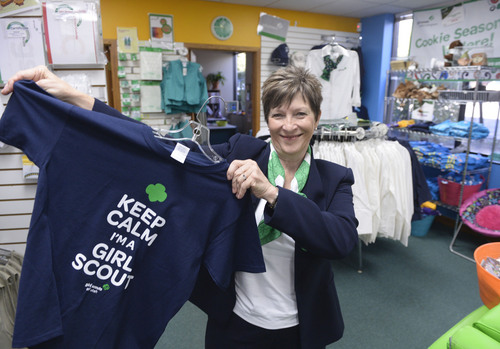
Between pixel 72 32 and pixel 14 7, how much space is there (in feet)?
0.96

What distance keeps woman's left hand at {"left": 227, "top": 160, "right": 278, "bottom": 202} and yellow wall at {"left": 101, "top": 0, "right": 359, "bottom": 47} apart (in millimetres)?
4904

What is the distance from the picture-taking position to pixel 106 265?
0.94 metres

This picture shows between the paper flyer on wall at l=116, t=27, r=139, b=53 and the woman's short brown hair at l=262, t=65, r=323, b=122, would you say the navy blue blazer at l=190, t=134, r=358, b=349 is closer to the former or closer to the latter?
the woman's short brown hair at l=262, t=65, r=323, b=122

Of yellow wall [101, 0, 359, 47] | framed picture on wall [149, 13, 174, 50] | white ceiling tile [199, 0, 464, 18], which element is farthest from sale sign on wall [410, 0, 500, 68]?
framed picture on wall [149, 13, 174, 50]

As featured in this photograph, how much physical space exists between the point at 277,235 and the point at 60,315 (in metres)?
0.68

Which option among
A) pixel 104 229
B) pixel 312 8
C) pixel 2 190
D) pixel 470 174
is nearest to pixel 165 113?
pixel 312 8

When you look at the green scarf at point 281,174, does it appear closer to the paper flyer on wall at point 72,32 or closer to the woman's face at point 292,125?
the woman's face at point 292,125

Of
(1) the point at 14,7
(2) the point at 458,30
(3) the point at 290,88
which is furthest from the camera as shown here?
(2) the point at 458,30

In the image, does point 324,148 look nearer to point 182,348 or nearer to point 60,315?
point 182,348

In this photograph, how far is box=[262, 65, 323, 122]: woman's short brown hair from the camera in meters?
1.16


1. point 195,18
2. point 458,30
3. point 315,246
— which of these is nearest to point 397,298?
point 315,246

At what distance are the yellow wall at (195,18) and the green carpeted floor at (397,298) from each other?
4.16 metres

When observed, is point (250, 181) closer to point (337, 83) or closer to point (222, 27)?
point (337, 83)

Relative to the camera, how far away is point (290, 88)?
1153 mm
